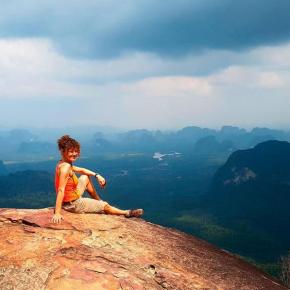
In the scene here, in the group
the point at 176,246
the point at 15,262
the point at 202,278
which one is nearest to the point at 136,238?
the point at 176,246

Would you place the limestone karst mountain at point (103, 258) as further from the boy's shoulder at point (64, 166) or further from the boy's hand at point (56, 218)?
the boy's shoulder at point (64, 166)

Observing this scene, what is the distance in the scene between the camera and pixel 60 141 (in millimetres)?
14352

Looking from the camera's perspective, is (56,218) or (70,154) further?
(70,154)

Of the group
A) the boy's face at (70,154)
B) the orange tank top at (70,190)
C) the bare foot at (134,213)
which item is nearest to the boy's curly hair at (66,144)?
the boy's face at (70,154)

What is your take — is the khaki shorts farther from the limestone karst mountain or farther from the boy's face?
the boy's face

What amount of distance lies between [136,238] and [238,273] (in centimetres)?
347

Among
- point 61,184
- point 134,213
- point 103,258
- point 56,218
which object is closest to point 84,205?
point 61,184

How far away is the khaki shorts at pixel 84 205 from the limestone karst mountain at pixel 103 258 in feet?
0.79

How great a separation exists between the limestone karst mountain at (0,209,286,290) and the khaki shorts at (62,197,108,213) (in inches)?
9.5

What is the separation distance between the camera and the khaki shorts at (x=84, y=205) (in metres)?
14.8

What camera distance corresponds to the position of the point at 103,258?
11789 millimetres

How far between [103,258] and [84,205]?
350 centimetres

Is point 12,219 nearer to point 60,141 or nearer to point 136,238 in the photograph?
point 60,141

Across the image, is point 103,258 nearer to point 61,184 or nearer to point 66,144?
point 61,184
